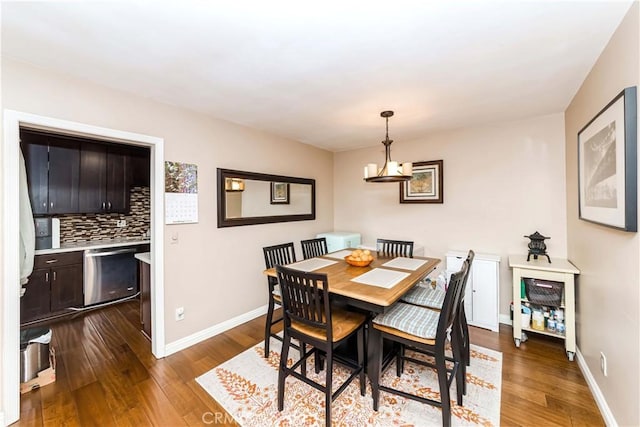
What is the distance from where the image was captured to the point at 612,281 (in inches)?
66.1

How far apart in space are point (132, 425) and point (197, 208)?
177 cm

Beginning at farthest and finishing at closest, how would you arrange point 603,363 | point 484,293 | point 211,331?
point 484,293 → point 211,331 → point 603,363

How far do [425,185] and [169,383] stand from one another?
3.58m

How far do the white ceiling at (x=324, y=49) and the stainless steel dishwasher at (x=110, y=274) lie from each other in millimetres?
2565

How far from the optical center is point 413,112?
2.76m

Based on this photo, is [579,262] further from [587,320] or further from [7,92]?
[7,92]

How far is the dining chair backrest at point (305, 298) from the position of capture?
1630mm

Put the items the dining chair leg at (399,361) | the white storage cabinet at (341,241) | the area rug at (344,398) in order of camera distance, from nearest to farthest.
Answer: the area rug at (344,398) → the dining chair leg at (399,361) → the white storage cabinet at (341,241)

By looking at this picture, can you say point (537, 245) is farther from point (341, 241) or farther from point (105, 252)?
point (105, 252)

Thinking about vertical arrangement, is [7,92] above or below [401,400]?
above

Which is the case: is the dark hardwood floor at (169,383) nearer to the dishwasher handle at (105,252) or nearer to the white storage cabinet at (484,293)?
the white storage cabinet at (484,293)

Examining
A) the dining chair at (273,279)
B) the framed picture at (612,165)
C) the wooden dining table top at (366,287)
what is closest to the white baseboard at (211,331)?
the dining chair at (273,279)

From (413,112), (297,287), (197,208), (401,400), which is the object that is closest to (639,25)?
(413,112)

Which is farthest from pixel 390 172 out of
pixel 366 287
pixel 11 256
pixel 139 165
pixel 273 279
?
pixel 139 165
